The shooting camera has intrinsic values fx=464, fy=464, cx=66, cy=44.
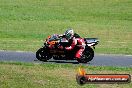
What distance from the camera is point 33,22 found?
47938mm

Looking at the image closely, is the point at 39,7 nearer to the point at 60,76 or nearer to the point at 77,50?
the point at 77,50

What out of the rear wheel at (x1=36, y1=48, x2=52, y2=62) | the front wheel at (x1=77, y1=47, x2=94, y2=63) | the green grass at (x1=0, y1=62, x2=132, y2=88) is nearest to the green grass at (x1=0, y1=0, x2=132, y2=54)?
the front wheel at (x1=77, y1=47, x2=94, y2=63)

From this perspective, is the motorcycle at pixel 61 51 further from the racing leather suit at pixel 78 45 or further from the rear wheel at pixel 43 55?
the racing leather suit at pixel 78 45

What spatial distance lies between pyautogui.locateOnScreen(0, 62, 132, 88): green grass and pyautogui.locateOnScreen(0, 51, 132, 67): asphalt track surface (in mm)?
1501

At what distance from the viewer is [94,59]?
2206cm

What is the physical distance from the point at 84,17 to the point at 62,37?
110 feet

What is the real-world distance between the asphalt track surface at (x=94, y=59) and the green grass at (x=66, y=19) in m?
3.70

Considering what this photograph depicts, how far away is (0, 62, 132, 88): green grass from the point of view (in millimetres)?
14377

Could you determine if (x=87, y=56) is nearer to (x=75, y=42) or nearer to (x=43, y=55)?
(x=75, y=42)

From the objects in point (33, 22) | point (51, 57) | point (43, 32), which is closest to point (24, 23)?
point (33, 22)

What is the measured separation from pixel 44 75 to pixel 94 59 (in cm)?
622

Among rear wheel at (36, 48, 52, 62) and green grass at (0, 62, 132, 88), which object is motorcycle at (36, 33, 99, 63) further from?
green grass at (0, 62, 132, 88)

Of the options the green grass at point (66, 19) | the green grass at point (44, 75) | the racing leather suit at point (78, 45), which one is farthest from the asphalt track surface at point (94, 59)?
the green grass at point (66, 19)

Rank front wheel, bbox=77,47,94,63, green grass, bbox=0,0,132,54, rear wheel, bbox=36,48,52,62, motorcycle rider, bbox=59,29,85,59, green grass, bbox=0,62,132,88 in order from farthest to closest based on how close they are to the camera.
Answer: green grass, bbox=0,0,132,54, rear wheel, bbox=36,48,52,62, front wheel, bbox=77,47,94,63, motorcycle rider, bbox=59,29,85,59, green grass, bbox=0,62,132,88
